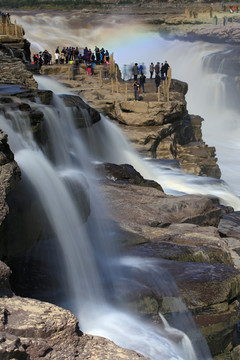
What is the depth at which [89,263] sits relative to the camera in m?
10.3

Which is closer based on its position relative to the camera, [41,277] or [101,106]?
[41,277]

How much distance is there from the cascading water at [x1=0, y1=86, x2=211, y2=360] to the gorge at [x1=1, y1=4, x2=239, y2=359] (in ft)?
0.05

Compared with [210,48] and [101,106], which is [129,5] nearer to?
[210,48]

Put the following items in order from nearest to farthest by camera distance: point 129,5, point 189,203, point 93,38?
1. point 189,203
2. point 93,38
3. point 129,5

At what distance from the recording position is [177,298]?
923 centimetres

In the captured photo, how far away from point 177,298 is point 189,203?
485 cm

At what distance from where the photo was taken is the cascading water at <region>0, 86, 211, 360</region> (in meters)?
8.38

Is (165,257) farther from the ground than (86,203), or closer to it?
closer to it

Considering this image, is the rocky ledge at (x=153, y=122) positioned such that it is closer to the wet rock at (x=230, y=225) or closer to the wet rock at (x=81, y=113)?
the wet rock at (x=81, y=113)

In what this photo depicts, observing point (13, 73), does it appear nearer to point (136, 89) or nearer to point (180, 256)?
point (136, 89)

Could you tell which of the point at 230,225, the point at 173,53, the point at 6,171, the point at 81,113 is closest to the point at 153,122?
the point at 81,113

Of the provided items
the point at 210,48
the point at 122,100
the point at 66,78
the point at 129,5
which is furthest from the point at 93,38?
the point at 122,100

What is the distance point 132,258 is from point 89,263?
84 cm

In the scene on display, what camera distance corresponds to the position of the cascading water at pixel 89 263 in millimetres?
8375
